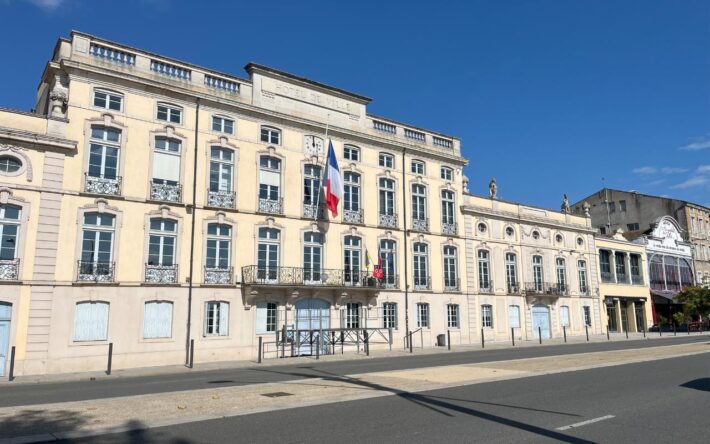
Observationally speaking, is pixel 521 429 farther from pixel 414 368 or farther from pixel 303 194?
pixel 303 194

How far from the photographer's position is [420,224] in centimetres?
3294

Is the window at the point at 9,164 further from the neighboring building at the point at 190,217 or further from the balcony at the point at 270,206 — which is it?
the balcony at the point at 270,206

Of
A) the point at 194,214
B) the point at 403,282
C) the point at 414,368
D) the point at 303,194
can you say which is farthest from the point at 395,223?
the point at 414,368

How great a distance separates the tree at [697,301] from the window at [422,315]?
1125 inches

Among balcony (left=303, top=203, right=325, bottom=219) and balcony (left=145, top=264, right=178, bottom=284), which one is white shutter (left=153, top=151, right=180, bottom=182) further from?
balcony (left=303, top=203, right=325, bottom=219)

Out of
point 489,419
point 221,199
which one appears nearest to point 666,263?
point 221,199

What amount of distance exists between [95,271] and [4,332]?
3656mm

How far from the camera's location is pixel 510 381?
44.4 ft

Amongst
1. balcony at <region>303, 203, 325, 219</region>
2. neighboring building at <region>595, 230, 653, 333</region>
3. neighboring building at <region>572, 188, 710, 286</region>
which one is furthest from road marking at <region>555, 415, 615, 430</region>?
neighboring building at <region>572, 188, 710, 286</region>

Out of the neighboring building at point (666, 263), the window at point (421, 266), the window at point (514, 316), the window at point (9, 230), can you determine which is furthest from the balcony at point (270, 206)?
the neighboring building at point (666, 263)

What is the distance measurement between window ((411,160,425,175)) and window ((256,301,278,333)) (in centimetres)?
1255

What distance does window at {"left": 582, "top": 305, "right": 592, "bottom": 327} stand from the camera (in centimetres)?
4205

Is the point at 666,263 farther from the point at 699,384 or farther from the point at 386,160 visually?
the point at 699,384

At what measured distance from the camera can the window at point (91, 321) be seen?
21.0 meters
